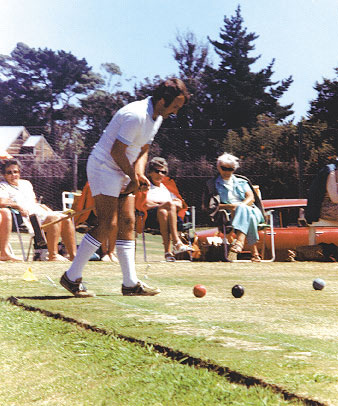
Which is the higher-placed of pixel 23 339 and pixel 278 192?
pixel 278 192

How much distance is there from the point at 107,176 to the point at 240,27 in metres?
44.1

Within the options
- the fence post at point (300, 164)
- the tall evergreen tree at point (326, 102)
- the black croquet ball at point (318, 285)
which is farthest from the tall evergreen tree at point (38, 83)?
the black croquet ball at point (318, 285)

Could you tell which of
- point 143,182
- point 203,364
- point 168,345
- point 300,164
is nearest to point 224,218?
point 143,182

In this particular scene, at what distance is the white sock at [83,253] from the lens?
5434 mm

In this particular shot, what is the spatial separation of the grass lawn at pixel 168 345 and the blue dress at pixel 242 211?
3.46m

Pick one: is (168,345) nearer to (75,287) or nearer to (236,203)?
(75,287)

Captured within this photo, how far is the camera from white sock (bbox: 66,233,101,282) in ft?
17.8

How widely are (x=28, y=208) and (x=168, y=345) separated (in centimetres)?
644

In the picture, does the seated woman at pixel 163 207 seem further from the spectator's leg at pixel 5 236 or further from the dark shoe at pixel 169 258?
the spectator's leg at pixel 5 236

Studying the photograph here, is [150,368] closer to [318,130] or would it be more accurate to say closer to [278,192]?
[318,130]

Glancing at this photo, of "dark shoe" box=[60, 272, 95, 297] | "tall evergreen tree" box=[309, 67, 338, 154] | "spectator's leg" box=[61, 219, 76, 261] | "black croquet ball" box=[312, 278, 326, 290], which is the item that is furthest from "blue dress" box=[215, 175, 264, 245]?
"tall evergreen tree" box=[309, 67, 338, 154]

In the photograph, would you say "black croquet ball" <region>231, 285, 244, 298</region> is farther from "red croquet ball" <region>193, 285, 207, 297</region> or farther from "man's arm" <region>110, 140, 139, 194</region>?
"man's arm" <region>110, 140, 139, 194</region>

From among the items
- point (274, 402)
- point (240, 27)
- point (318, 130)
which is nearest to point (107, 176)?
point (274, 402)

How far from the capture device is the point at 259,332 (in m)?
3.88
